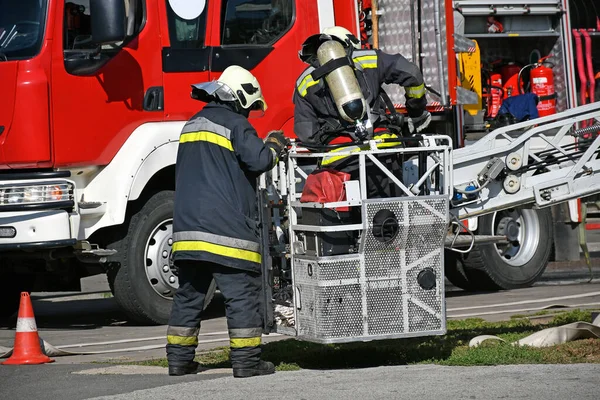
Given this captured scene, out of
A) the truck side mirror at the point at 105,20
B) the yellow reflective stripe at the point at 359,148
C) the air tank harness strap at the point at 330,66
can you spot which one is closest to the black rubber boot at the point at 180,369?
the yellow reflective stripe at the point at 359,148

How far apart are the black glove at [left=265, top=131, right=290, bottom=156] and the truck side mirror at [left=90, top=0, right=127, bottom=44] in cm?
217

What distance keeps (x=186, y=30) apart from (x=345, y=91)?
276cm

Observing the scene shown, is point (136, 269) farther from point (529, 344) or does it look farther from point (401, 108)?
point (529, 344)

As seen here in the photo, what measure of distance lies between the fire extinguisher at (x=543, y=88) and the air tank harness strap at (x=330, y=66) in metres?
5.72

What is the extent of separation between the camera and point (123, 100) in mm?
8734

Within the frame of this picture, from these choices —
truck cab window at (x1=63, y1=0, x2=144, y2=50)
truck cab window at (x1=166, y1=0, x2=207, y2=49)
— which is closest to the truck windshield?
truck cab window at (x1=63, y1=0, x2=144, y2=50)

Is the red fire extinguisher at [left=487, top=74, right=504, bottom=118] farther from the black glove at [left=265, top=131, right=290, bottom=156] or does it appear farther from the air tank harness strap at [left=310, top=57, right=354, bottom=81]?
the black glove at [left=265, top=131, right=290, bottom=156]

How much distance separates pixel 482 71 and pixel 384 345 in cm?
557

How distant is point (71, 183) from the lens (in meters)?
8.36

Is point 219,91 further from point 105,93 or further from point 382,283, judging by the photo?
point 105,93

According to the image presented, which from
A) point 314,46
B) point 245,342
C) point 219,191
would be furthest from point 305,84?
point 245,342

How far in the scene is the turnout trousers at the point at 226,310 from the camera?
6.15m

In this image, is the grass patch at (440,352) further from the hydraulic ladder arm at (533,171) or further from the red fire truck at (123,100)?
the red fire truck at (123,100)

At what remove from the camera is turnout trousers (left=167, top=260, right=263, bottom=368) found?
6.15m
